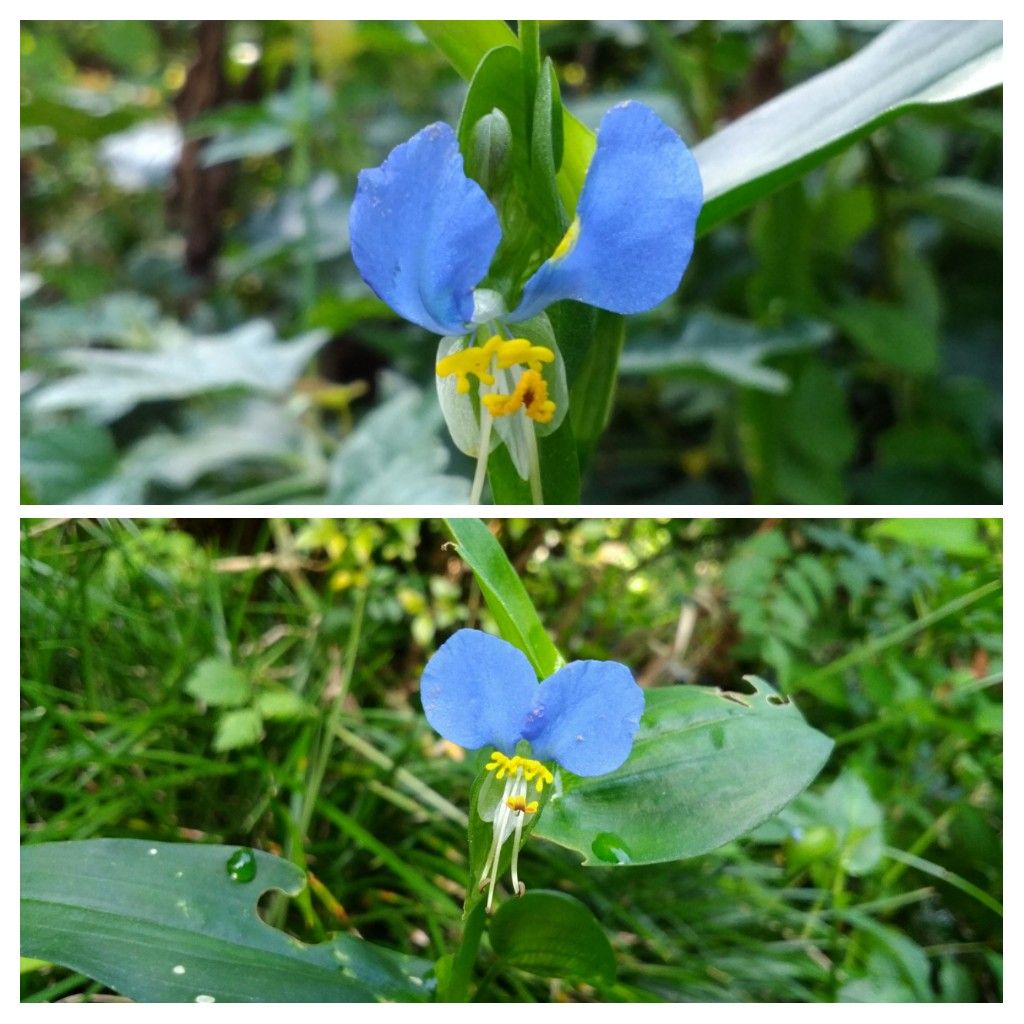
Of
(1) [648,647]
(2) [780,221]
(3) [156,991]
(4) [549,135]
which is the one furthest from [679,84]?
(3) [156,991]

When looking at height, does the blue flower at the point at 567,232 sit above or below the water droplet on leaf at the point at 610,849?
above

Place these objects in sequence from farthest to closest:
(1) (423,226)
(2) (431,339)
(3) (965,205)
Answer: (2) (431,339) < (3) (965,205) < (1) (423,226)

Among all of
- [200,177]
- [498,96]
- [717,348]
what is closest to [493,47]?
[498,96]

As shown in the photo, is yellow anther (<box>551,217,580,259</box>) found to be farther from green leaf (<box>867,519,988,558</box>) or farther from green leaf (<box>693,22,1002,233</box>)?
green leaf (<box>867,519,988,558</box>)

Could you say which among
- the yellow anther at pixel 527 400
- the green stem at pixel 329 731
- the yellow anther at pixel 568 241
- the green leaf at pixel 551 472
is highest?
the yellow anther at pixel 568 241

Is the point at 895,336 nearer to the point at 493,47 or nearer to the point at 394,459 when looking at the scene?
the point at 394,459

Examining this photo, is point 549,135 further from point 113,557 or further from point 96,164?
point 96,164

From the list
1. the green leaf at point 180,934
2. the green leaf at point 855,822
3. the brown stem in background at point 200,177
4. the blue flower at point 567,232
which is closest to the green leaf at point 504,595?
the blue flower at point 567,232

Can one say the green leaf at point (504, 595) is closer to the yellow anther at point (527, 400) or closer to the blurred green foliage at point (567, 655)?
A: the yellow anther at point (527, 400)
